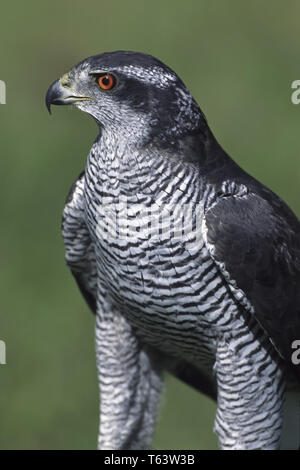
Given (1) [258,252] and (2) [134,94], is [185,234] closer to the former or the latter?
(1) [258,252]

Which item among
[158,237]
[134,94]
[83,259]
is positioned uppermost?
[134,94]

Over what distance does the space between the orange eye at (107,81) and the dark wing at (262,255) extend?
2.27 feet

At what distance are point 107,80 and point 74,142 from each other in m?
4.49

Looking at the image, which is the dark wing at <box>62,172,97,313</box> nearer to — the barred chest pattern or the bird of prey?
the bird of prey

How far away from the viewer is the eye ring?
494 centimetres

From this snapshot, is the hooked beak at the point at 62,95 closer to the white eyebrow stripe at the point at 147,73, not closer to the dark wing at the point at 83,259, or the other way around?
the white eyebrow stripe at the point at 147,73

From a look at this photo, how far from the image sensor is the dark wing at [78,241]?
214 inches

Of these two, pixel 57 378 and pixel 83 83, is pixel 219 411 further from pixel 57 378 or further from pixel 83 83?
pixel 57 378

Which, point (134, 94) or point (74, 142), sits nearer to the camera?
point (134, 94)

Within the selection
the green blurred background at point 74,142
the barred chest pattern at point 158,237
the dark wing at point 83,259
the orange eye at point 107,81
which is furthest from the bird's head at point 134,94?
the green blurred background at point 74,142

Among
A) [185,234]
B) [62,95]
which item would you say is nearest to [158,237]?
[185,234]

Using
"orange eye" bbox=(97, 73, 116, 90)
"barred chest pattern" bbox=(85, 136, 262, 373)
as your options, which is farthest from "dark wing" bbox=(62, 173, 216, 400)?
"orange eye" bbox=(97, 73, 116, 90)

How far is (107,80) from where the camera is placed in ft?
16.2
